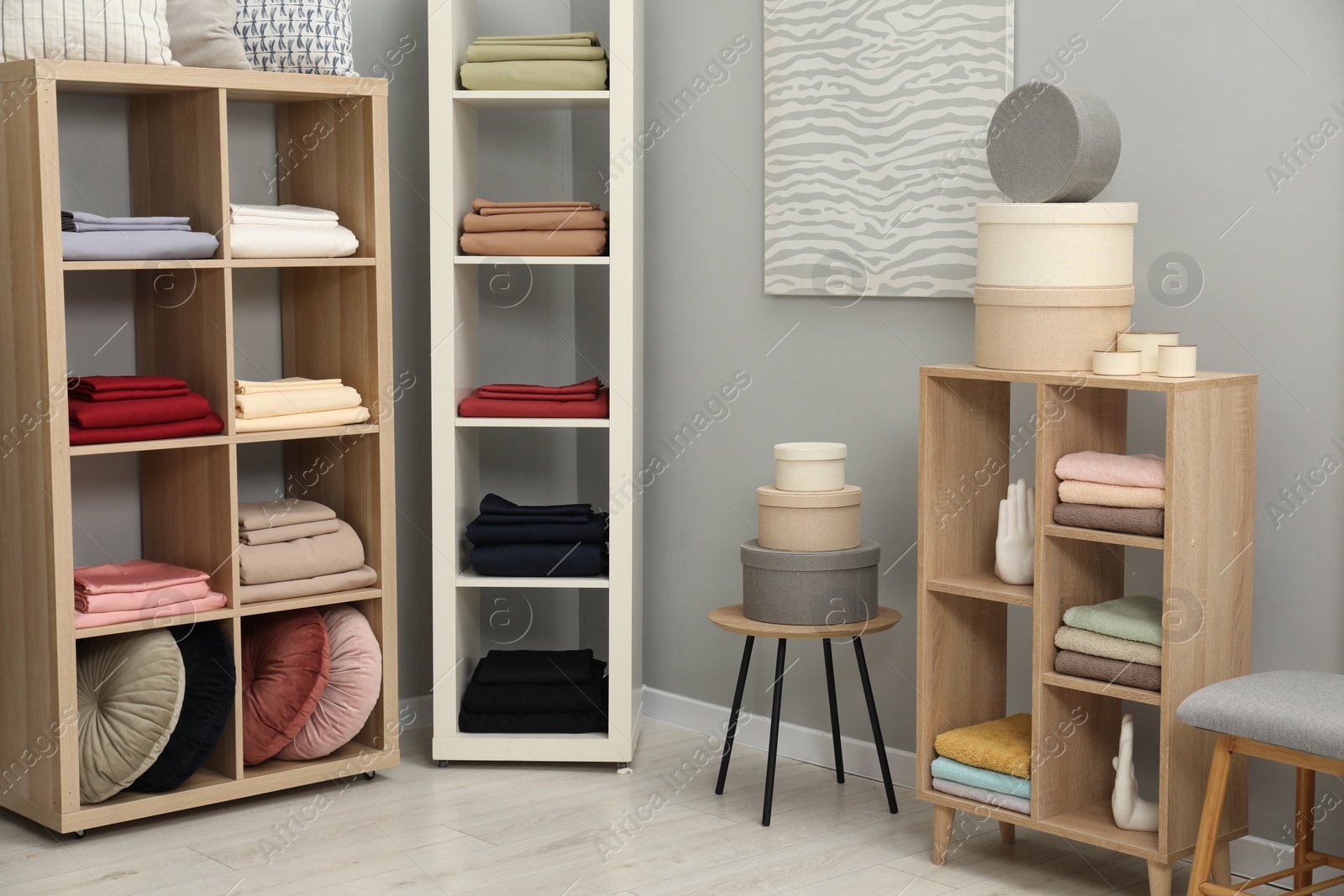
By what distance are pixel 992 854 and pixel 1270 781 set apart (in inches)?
21.1

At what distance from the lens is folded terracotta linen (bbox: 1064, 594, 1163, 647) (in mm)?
2406

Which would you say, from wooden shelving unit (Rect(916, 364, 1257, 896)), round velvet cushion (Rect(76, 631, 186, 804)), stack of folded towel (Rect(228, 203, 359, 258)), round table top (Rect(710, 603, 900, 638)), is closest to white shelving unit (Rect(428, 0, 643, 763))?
stack of folded towel (Rect(228, 203, 359, 258))

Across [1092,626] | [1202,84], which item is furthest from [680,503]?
[1202,84]

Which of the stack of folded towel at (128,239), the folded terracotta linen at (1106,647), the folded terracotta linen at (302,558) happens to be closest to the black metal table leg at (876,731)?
the folded terracotta linen at (1106,647)

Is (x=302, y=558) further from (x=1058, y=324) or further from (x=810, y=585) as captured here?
(x=1058, y=324)

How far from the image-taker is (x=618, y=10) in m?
3.24

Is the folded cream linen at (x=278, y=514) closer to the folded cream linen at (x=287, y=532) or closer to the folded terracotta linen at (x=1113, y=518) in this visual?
the folded cream linen at (x=287, y=532)

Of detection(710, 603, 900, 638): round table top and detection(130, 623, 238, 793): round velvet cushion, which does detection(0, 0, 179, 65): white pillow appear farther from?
detection(710, 603, 900, 638): round table top

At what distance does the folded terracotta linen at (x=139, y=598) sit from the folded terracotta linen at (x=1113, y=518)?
1729 millimetres

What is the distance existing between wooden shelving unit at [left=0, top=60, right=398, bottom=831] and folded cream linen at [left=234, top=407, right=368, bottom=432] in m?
0.02

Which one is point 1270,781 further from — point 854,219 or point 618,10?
point 618,10

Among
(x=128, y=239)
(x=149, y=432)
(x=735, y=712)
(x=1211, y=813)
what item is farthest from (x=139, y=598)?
(x=1211, y=813)

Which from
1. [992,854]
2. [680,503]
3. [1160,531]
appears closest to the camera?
[1160,531]

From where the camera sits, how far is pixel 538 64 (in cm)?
325
